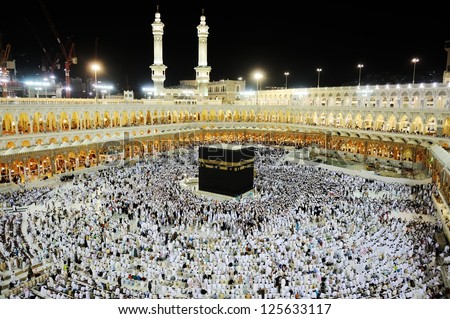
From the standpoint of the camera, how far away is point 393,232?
11.1 metres

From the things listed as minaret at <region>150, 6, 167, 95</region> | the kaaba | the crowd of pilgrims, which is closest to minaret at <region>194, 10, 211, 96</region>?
minaret at <region>150, 6, 167, 95</region>

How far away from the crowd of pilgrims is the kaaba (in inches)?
37.8

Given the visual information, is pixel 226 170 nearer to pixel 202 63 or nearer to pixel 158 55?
pixel 158 55

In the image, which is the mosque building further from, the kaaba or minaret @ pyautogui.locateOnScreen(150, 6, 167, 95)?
the kaaba

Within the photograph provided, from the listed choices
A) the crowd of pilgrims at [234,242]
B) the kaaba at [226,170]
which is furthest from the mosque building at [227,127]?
the kaaba at [226,170]

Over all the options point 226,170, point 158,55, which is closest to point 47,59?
point 158,55

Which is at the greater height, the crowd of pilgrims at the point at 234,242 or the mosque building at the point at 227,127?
the mosque building at the point at 227,127

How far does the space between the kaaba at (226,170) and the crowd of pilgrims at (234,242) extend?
96cm

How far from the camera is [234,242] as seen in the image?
1047 centimetres

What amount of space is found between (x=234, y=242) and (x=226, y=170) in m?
6.17

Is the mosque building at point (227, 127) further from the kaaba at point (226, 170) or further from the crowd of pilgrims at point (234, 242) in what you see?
the kaaba at point (226, 170)

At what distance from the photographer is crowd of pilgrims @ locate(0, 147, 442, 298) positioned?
26.1 ft

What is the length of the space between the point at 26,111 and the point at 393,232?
61.6ft

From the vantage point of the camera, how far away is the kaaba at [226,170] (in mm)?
16250
